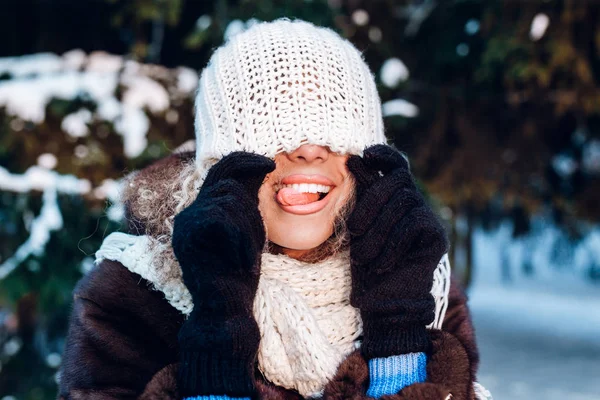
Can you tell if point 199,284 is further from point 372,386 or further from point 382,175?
point 382,175

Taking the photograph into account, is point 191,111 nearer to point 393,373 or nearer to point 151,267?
point 151,267

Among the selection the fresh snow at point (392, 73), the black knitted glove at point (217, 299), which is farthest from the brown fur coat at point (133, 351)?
the fresh snow at point (392, 73)

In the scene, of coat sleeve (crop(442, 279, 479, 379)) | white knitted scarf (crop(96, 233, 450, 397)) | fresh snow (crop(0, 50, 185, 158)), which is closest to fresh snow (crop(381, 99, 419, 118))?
fresh snow (crop(0, 50, 185, 158))

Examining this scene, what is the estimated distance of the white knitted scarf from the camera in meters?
1.66

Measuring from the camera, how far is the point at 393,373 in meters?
1.57

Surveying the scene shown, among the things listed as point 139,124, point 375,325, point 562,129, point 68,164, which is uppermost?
point 562,129

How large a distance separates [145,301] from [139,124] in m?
1.74

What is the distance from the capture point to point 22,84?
3227 millimetres

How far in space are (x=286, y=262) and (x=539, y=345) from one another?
20.4 ft

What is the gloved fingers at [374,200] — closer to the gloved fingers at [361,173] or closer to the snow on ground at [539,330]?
the gloved fingers at [361,173]

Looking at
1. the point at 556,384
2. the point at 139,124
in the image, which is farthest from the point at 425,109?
the point at 556,384

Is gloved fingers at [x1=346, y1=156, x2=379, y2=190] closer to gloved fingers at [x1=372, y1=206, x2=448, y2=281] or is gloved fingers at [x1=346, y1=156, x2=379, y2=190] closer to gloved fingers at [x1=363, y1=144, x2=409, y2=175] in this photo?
gloved fingers at [x1=363, y1=144, x2=409, y2=175]

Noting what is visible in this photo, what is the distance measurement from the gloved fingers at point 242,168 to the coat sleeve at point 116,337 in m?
0.37

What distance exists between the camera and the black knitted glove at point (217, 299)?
4.77 feet
